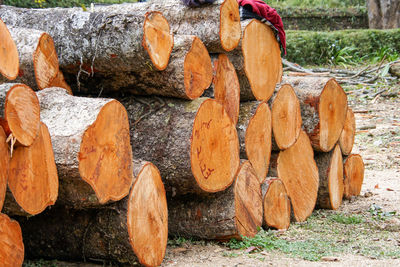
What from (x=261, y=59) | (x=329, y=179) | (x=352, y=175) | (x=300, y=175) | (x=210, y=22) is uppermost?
(x=210, y=22)

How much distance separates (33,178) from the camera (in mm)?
2535

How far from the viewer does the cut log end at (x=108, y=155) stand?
8.87 ft

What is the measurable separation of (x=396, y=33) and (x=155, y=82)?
13.4 metres

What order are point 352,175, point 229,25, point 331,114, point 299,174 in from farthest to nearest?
point 352,175 → point 331,114 → point 299,174 → point 229,25

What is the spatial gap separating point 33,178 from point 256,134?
6.77ft

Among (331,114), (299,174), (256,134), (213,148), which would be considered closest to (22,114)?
(213,148)

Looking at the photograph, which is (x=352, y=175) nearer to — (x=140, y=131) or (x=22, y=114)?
(x=140, y=131)

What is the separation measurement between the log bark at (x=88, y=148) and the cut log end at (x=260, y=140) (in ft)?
4.39

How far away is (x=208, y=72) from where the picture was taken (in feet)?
12.2

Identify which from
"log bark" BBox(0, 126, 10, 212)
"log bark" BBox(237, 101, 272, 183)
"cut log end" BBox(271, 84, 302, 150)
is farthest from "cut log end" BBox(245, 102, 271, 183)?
"log bark" BBox(0, 126, 10, 212)

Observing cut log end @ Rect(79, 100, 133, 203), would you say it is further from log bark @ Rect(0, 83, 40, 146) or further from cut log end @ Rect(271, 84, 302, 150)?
cut log end @ Rect(271, 84, 302, 150)

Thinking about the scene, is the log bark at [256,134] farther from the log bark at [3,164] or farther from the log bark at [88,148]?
the log bark at [3,164]

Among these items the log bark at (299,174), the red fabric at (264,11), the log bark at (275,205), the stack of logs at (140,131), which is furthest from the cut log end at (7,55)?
the log bark at (299,174)

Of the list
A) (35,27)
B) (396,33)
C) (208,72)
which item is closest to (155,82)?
(208,72)
